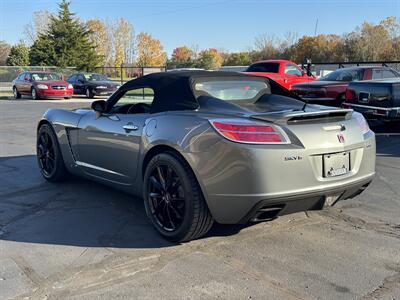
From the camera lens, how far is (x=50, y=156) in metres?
5.89

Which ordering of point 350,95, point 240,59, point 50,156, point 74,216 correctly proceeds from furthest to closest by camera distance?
point 240,59
point 350,95
point 50,156
point 74,216

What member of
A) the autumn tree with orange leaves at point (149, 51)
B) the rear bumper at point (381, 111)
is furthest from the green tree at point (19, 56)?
the rear bumper at point (381, 111)

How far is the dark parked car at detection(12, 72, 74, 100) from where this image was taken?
23.5 metres

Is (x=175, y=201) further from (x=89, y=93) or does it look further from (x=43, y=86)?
(x=89, y=93)

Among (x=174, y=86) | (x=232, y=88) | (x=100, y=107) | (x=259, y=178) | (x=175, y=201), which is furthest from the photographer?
(x=100, y=107)

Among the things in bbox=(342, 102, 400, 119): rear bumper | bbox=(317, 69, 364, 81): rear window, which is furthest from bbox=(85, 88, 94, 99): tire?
bbox=(342, 102, 400, 119): rear bumper

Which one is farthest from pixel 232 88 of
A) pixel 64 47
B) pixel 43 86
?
pixel 64 47

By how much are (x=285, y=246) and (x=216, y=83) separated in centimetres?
168

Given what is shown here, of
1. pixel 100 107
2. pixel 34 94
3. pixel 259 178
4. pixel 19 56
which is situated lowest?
pixel 34 94

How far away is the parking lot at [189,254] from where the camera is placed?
307cm

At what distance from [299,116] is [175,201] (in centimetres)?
125

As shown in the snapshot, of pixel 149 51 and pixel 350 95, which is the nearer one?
pixel 350 95

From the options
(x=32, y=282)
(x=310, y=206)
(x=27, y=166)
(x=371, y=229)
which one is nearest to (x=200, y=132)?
(x=310, y=206)

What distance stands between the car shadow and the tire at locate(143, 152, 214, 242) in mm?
163
